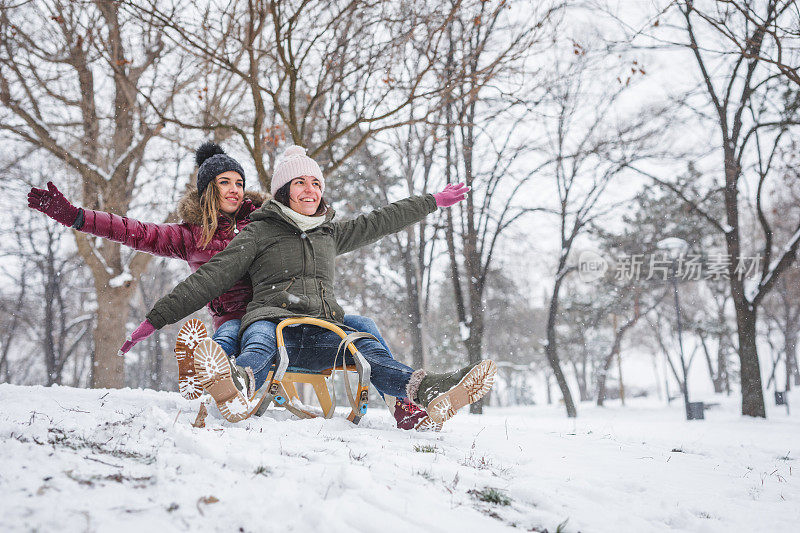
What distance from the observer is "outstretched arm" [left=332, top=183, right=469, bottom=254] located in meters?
4.01

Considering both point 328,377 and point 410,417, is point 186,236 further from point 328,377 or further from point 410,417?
point 410,417

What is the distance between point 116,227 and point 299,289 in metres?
1.39

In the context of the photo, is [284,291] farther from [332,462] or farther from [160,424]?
[332,462]

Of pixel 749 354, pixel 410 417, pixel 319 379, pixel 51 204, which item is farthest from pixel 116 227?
pixel 749 354

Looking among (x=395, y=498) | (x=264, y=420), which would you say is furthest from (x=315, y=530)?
(x=264, y=420)

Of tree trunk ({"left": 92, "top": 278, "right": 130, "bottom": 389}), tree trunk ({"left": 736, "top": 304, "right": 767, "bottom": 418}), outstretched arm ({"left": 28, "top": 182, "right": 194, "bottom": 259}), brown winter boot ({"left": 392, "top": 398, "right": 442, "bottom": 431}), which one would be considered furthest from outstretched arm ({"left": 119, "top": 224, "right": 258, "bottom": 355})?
tree trunk ({"left": 736, "top": 304, "right": 767, "bottom": 418})

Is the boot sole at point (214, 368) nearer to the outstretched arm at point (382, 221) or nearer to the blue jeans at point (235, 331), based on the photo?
the blue jeans at point (235, 331)

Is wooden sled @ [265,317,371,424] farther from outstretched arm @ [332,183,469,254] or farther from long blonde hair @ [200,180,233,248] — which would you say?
long blonde hair @ [200,180,233,248]

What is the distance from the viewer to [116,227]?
3686mm

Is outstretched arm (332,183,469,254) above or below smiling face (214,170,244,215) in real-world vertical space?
below

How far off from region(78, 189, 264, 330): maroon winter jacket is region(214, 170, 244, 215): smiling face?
8cm

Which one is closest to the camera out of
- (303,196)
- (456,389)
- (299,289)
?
(456,389)

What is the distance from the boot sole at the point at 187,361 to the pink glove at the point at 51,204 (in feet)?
4.60

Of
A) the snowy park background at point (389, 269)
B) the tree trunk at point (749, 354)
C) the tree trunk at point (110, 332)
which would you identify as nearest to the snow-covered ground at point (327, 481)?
the snowy park background at point (389, 269)
